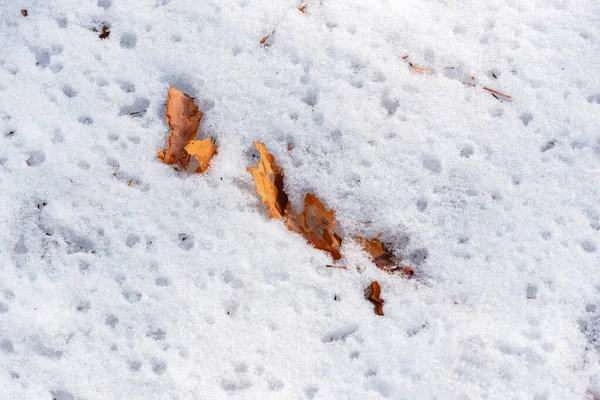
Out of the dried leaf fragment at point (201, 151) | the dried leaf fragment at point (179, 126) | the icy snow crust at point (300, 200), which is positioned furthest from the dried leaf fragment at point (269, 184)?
the dried leaf fragment at point (179, 126)

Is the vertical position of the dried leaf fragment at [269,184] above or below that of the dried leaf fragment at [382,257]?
above

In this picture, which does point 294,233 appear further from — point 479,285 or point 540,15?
point 540,15

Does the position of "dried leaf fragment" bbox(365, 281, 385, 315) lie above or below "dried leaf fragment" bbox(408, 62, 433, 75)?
below

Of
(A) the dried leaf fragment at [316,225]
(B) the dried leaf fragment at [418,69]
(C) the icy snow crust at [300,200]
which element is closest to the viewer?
(C) the icy snow crust at [300,200]

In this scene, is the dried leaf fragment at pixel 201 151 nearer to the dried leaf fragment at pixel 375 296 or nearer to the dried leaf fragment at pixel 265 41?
the dried leaf fragment at pixel 265 41

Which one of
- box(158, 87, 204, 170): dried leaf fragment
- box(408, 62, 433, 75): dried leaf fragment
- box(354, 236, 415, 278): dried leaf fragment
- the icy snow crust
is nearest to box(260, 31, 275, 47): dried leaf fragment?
the icy snow crust

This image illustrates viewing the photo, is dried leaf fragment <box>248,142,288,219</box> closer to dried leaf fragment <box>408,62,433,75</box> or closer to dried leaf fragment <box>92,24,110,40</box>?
dried leaf fragment <box>408,62,433,75</box>

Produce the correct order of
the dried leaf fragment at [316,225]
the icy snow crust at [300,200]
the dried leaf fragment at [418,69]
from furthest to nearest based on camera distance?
the dried leaf fragment at [418,69]
the dried leaf fragment at [316,225]
the icy snow crust at [300,200]
